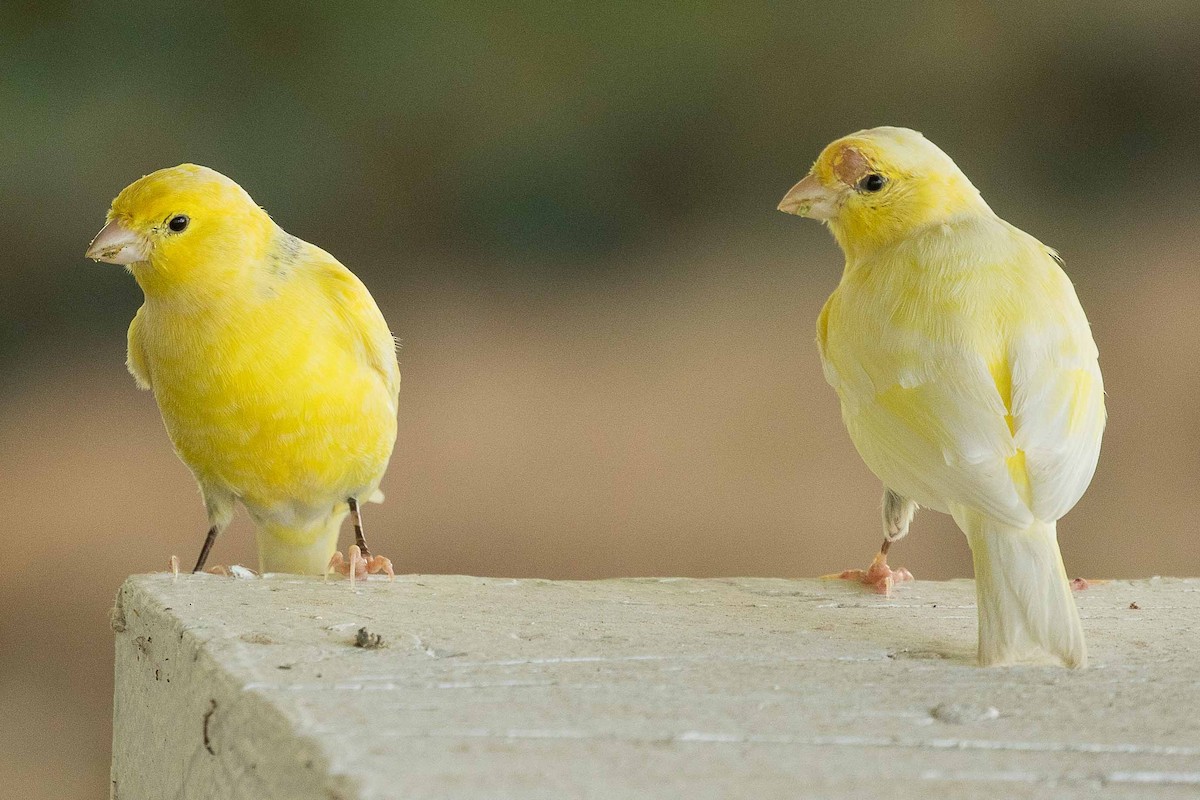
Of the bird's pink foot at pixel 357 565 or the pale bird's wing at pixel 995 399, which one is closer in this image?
the pale bird's wing at pixel 995 399

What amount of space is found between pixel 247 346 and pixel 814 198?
79cm

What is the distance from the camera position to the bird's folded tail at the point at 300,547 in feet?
6.84

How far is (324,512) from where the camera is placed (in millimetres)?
2018

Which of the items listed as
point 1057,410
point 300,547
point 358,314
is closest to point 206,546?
point 300,547

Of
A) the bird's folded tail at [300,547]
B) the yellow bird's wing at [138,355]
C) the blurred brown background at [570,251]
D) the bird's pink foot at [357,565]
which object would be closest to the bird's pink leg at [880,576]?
the bird's pink foot at [357,565]

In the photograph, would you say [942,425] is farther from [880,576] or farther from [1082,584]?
[1082,584]

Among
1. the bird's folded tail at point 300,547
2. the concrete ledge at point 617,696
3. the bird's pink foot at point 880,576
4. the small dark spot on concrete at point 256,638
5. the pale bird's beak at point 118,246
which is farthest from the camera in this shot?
the bird's folded tail at point 300,547

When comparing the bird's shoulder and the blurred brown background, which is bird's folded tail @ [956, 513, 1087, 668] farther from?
the blurred brown background

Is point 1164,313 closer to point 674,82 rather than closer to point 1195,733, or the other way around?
point 674,82

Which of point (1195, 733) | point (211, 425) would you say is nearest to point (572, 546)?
point (211, 425)

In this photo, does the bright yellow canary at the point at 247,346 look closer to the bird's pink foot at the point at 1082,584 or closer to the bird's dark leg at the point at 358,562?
the bird's dark leg at the point at 358,562

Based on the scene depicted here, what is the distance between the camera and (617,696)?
123 cm

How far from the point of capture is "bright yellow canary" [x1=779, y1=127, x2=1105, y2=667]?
146 centimetres

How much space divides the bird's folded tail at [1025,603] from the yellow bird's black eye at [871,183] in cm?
52
